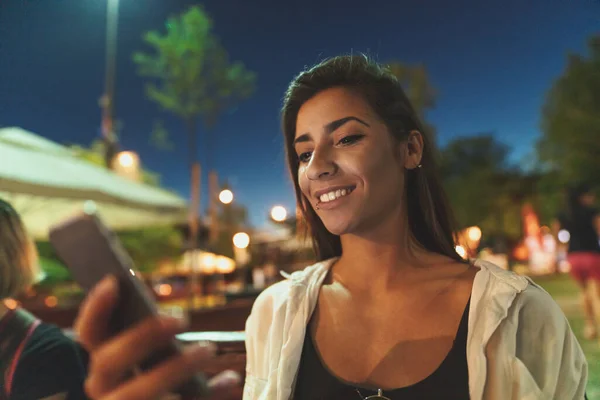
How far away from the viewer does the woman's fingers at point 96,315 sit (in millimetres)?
598

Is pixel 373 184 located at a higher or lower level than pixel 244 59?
lower

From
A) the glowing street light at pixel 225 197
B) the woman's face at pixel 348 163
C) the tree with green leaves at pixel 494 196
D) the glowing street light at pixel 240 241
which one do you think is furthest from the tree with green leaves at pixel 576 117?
the woman's face at pixel 348 163

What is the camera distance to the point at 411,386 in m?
1.11

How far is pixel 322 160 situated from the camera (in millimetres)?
1313

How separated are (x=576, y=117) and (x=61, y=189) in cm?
2003

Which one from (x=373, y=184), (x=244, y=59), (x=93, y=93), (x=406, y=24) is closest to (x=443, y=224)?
(x=373, y=184)

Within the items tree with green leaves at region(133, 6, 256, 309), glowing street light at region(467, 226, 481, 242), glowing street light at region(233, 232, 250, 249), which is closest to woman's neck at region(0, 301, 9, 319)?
tree with green leaves at region(133, 6, 256, 309)

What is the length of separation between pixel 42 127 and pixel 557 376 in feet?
8.36

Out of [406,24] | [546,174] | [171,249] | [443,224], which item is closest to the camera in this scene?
[443,224]

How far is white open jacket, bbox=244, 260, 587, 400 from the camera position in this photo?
111 centimetres

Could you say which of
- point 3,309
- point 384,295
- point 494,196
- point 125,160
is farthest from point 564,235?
point 494,196

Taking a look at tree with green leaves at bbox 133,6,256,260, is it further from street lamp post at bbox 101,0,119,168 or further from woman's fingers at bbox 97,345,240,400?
woman's fingers at bbox 97,345,240,400

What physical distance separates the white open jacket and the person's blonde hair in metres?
1.07

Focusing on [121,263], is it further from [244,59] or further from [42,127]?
[244,59]
